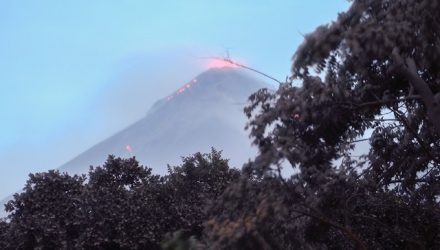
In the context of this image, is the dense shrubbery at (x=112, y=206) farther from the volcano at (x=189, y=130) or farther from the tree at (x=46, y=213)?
the volcano at (x=189, y=130)

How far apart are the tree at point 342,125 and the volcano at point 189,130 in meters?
52.9

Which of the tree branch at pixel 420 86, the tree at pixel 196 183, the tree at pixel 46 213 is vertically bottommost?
the tree branch at pixel 420 86

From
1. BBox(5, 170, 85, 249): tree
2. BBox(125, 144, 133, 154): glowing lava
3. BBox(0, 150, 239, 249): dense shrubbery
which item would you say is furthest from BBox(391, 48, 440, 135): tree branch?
BBox(125, 144, 133, 154): glowing lava

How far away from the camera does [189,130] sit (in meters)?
75.1

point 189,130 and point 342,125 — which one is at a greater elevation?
point 189,130

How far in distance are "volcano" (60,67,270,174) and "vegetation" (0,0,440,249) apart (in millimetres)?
49916

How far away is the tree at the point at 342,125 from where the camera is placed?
17.9 ft

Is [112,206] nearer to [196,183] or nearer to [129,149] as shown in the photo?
[196,183]

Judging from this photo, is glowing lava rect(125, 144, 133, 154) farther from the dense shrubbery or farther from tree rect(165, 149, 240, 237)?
the dense shrubbery

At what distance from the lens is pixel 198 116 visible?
8056 cm

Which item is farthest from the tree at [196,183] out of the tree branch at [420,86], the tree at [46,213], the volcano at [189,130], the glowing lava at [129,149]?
the glowing lava at [129,149]

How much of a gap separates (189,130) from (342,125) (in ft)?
223

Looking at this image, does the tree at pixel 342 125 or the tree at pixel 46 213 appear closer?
the tree at pixel 342 125

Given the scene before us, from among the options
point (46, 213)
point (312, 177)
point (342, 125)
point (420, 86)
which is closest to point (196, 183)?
point (46, 213)
